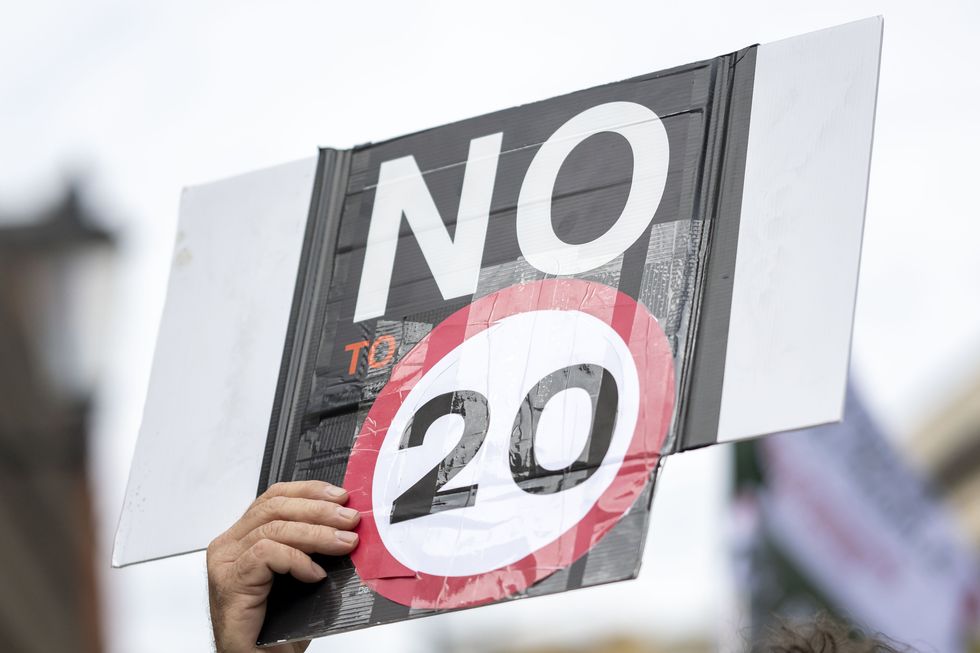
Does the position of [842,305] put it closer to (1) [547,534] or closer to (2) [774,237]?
(2) [774,237]

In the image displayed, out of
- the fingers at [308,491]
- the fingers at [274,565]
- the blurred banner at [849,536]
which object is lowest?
the fingers at [274,565]

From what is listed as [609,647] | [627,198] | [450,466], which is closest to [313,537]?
[450,466]

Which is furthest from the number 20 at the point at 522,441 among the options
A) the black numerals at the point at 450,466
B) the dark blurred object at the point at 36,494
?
the dark blurred object at the point at 36,494

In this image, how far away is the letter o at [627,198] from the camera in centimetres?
218

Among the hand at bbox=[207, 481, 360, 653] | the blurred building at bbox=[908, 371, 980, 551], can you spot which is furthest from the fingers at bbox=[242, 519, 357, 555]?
the blurred building at bbox=[908, 371, 980, 551]

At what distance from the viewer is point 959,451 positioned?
21578mm

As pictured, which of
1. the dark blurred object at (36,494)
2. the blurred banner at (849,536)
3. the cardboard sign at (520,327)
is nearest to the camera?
the cardboard sign at (520,327)

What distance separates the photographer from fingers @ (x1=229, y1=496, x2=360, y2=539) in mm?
2119

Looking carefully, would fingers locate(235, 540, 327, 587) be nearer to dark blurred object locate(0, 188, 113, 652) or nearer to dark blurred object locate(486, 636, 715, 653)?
dark blurred object locate(0, 188, 113, 652)

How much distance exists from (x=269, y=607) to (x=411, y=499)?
0.30 metres

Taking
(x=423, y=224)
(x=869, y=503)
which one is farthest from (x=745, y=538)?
(x=423, y=224)

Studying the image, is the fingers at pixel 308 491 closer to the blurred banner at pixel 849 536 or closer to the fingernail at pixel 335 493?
the fingernail at pixel 335 493

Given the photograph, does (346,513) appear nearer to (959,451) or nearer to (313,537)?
(313,537)

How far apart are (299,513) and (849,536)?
4622mm
